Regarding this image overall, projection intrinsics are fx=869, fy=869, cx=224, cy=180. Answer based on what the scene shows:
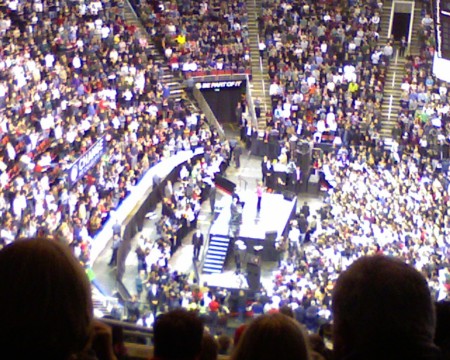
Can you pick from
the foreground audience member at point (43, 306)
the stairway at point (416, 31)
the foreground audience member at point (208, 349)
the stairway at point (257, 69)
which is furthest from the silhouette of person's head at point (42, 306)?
the stairway at point (416, 31)

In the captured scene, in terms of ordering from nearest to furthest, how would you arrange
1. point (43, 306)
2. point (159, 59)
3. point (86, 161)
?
point (43, 306)
point (86, 161)
point (159, 59)

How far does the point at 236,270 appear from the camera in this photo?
22375 millimetres

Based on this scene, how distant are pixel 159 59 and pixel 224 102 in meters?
3.08

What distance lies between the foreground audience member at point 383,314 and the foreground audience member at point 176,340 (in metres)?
0.79

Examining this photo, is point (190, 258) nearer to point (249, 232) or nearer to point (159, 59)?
point (249, 232)

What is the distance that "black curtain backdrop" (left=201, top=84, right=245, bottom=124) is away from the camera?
32.9 meters

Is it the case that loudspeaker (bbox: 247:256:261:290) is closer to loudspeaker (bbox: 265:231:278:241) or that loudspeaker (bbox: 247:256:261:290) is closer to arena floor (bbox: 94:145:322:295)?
arena floor (bbox: 94:145:322:295)

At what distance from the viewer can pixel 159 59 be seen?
105ft

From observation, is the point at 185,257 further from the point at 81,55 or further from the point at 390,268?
the point at 390,268

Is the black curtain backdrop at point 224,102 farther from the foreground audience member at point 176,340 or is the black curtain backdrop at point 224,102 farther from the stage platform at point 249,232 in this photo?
the foreground audience member at point 176,340

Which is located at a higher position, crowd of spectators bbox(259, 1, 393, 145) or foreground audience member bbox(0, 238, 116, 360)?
foreground audience member bbox(0, 238, 116, 360)

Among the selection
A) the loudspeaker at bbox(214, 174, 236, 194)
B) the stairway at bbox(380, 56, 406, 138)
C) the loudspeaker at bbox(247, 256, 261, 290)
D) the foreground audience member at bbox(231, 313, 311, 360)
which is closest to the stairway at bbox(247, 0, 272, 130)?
the stairway at bbox(380, 56, 406, 138)

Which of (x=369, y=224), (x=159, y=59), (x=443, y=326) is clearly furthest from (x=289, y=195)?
(x=443, y=326)

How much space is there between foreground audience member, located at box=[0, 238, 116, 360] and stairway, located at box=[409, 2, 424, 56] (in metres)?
32.9
